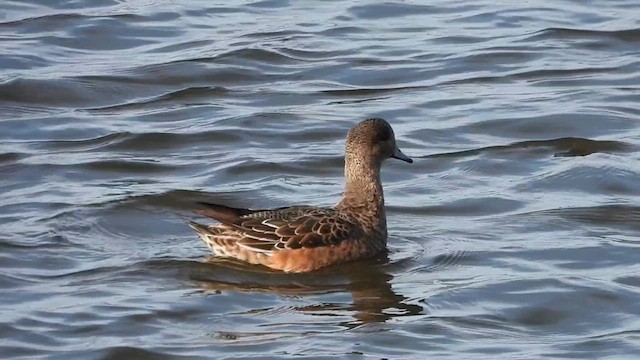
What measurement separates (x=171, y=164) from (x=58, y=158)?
787 mm

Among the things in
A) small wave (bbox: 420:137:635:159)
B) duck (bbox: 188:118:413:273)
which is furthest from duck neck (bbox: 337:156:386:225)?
small wave (bbox: 420:137:635:159)

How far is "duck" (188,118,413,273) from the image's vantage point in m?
10.1

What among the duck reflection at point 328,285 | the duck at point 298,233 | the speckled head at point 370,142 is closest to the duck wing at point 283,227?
the duck at point 298,233

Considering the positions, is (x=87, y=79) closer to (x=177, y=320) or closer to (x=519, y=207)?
(x=519, y=207)

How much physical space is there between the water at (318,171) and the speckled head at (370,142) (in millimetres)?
537

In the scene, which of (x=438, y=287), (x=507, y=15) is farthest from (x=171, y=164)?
(x=507, y=15)

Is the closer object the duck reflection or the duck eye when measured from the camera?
the duck reflection

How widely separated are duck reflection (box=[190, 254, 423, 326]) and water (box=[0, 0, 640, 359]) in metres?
0.02

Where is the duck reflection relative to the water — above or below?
below

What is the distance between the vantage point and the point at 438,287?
9.66m

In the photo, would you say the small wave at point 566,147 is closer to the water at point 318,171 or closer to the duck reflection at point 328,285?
the water at point 318,171

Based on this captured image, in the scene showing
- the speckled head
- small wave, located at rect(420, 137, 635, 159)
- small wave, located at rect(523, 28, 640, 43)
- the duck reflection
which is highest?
the speckled head

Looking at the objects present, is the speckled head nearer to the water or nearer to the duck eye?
the duck eye

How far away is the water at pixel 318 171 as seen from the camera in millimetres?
8945
